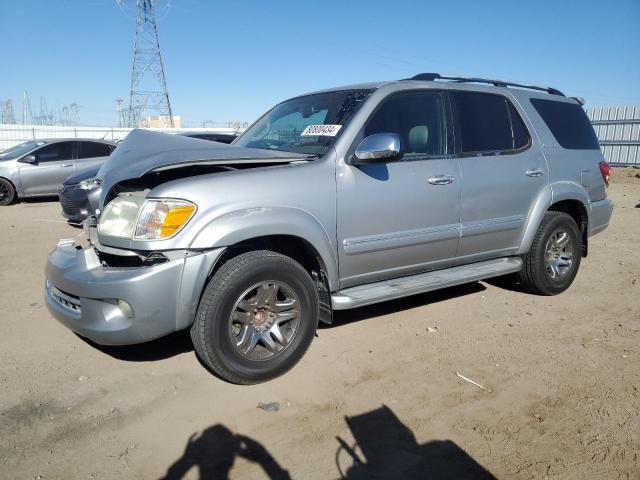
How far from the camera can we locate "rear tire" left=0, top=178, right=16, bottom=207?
1124cm

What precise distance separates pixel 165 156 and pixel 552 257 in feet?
12.6

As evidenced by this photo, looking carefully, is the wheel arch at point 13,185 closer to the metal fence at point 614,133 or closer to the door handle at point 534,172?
the metal fence at point 614,133

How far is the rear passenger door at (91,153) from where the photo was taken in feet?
39.1

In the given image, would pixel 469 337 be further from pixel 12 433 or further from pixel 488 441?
pixel 12 433

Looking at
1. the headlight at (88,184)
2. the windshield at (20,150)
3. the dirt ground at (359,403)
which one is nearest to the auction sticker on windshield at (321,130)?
the dirt ground at (359,403)

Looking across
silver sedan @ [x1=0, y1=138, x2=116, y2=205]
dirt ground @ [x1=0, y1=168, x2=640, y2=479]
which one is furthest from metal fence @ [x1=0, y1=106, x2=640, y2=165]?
dirt ground @ [x1=0, y1=168, x2=640, y2=479]

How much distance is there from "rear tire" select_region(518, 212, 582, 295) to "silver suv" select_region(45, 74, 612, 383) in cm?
2

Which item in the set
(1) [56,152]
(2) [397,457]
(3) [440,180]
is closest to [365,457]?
(2) [397,457]

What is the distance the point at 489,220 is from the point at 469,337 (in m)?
1.04

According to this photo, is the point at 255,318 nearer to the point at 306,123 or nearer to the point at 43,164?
the point at 306,123

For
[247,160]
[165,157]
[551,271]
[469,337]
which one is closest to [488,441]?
[469,337]

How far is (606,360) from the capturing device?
3.73m

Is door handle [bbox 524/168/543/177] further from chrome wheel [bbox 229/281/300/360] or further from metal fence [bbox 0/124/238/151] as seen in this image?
metal fence [bbox 0/124/238/151]

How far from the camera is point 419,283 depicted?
13.3ft
